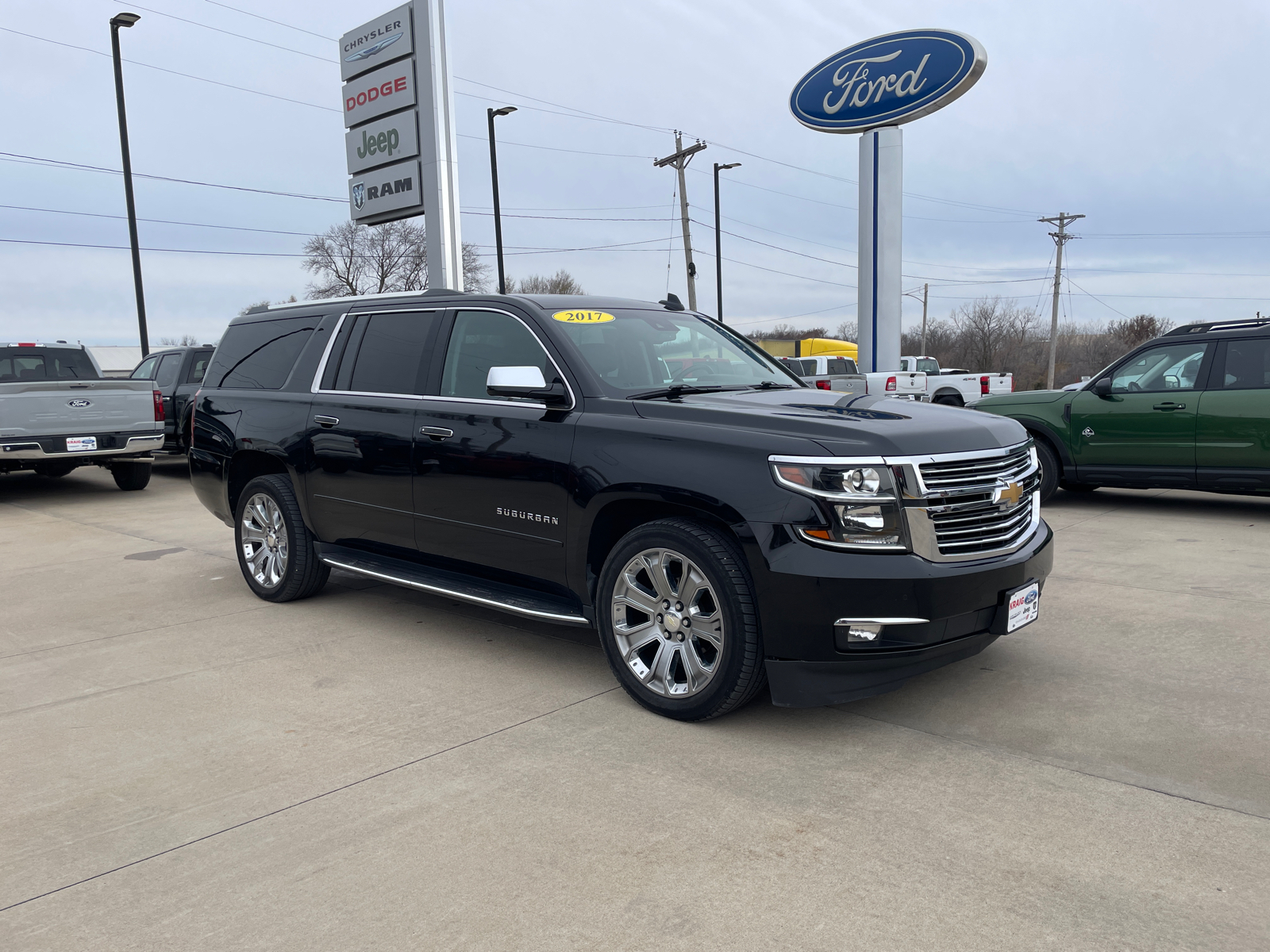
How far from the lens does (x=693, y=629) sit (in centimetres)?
402

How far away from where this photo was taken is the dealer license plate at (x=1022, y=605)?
399cm

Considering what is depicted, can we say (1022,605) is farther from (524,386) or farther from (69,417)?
(69,417)

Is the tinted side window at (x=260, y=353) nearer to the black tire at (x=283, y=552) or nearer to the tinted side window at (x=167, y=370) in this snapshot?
the black tire at (x=283, y=552)

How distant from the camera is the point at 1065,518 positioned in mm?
9234

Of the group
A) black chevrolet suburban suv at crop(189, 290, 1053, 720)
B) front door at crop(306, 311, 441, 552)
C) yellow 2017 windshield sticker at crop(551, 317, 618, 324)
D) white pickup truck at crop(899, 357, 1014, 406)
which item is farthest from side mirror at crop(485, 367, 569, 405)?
white pickup truck at crop(899, 357, 1014, 406)

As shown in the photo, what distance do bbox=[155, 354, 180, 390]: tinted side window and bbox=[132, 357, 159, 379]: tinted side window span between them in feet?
0.84

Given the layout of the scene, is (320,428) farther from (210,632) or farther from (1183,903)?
(1183,903)

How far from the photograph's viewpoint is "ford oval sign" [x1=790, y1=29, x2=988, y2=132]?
16.3m

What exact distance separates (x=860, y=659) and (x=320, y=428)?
3598mm

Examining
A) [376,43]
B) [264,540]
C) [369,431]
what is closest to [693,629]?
[369,431]

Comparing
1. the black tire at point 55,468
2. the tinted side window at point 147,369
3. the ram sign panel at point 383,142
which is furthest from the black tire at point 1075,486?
the tinted side window at point 147,369

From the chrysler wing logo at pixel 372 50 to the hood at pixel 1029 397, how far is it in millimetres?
10049

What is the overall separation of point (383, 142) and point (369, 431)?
36.3ft

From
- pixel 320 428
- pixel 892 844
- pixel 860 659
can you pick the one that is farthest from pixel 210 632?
pixel 892 844
